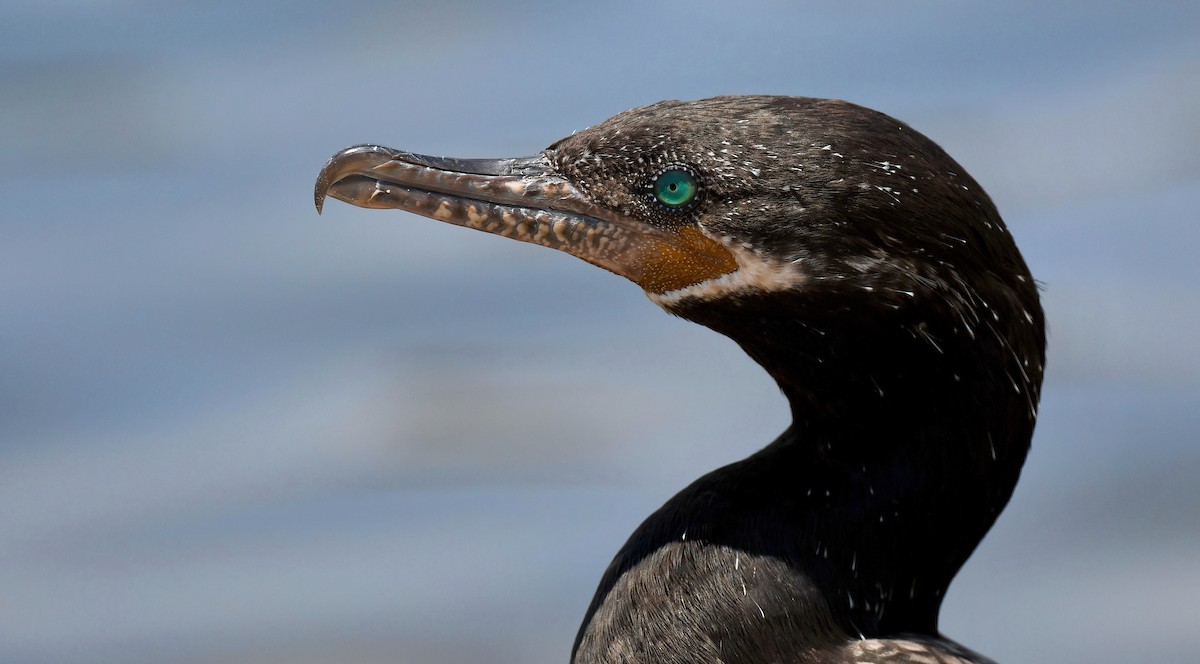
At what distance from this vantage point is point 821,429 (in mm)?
3285

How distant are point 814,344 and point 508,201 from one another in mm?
714

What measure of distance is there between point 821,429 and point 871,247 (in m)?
0.43

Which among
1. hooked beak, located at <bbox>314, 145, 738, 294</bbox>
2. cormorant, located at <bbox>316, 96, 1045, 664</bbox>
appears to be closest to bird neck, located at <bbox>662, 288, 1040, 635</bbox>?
cormorant, located at <bbox>316, 96, 1045, 664</bbox>

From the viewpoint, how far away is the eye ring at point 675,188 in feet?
10.5

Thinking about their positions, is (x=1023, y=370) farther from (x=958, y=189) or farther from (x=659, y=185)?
(x=659, y=185)

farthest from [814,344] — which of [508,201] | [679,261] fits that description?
[508,201]

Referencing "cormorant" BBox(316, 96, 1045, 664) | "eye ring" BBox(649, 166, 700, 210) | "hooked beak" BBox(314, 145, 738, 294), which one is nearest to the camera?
"cormorant" BBox(316, 96, 1045, 664)

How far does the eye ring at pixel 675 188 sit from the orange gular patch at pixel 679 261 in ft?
0.17

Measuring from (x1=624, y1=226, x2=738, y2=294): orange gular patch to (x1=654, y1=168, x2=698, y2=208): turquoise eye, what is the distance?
6 cm

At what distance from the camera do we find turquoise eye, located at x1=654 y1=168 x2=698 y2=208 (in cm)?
319

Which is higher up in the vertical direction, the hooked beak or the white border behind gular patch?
the hooked beak

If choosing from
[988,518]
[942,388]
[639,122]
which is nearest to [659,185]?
[639,122]

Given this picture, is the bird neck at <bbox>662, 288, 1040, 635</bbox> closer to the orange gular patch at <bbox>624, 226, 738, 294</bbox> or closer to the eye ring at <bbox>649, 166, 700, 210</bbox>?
the orange gular patch at <bbox>624, 226, 738, 294</bbox>

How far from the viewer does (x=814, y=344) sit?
3.19 m
